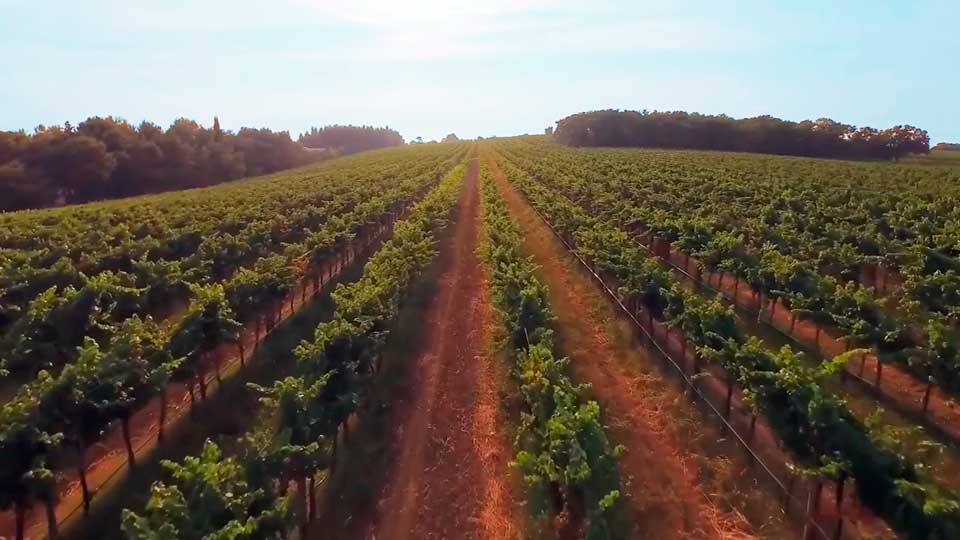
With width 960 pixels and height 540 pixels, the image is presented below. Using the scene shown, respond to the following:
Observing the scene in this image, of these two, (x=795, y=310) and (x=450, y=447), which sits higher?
(x=795, y=310)

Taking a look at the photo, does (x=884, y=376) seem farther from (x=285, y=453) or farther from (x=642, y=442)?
(x=285, y=453)

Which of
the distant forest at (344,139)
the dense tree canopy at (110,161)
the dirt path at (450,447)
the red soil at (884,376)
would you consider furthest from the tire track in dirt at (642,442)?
the distant forest at (344,139)

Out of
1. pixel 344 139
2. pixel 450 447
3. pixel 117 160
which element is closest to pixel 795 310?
pixel 450 447

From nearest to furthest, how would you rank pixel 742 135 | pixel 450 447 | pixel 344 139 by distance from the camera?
pixel 450 447 → pixel 742 135 → pixel 344 139

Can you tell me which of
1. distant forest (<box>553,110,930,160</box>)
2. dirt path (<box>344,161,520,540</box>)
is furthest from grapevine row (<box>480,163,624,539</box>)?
distant forest (<box>553,110,930,160</box>)

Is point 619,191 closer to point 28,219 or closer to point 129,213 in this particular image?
point 129,213

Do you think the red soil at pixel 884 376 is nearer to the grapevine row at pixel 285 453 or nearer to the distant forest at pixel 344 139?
the grapevine row at pixel 285 453
